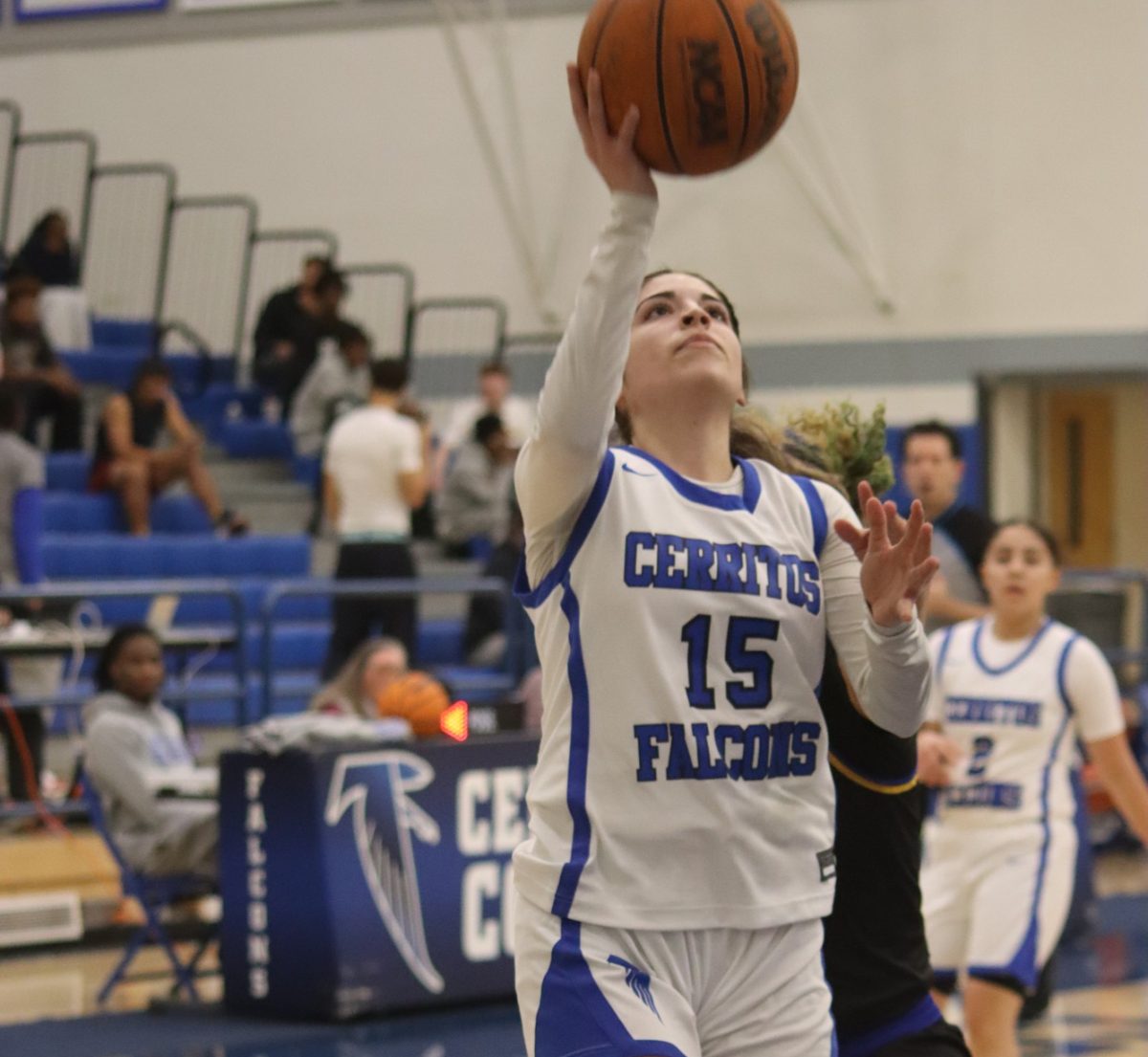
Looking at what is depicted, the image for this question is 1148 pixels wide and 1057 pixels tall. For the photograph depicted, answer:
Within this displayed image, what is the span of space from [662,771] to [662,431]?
1.82 ft

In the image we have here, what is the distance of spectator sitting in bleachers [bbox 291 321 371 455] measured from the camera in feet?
49.0

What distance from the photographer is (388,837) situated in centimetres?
779

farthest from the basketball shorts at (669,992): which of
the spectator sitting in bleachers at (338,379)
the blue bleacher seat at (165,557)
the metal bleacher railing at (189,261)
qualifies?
the metal bleacher railing at (189,261)

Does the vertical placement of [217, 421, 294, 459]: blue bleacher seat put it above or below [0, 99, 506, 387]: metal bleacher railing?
below

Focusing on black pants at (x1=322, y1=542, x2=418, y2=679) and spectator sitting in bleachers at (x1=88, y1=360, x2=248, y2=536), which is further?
spectator sitting in bleachers at (x1=88, y1=360, x2=248, y2=536)

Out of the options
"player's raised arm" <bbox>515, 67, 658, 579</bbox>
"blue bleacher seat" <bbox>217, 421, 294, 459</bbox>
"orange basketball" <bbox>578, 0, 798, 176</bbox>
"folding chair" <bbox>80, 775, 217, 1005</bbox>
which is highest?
"blue bleacher seat" <bbox>217, 421, 294, 459</bbox>

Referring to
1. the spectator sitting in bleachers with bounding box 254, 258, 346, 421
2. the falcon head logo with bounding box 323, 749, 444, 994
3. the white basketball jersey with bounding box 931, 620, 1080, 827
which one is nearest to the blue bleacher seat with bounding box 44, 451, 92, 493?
the spectator sitting in bleachers with bounding box 254, 258, 346, 421

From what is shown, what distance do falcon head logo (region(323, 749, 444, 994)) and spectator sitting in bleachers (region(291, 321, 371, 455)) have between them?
7.17 metres

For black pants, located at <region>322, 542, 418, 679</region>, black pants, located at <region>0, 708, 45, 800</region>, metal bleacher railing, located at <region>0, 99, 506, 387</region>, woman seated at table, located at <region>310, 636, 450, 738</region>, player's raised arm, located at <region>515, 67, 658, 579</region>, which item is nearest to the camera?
player's raised arm, located at <region>515, 67, 658, 579</region>

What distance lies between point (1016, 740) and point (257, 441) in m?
10.7

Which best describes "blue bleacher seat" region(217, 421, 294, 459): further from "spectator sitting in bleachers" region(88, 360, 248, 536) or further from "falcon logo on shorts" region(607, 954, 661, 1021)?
"falcon logo on shorts" region(607, 954, 661, 1021)

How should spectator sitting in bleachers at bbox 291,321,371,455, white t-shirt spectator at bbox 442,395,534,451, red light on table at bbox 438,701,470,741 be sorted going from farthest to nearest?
1. spectator sitting in bleachers at bbox 291,321,371,455
2. white t-shirt spectator at bbox 442,395,534,451
3. red light on table at bbox 438,701,470,741

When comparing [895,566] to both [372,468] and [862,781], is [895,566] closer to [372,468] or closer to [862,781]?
[862,781]

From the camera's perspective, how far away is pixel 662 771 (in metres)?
3.11
